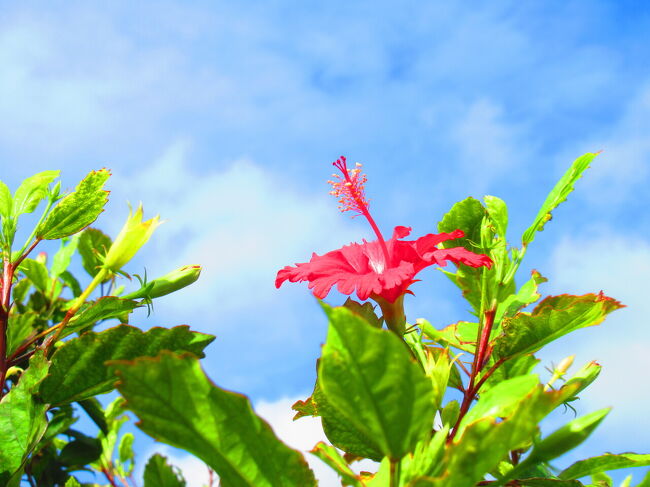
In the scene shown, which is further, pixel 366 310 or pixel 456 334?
pixel 456 334

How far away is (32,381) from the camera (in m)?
1.51

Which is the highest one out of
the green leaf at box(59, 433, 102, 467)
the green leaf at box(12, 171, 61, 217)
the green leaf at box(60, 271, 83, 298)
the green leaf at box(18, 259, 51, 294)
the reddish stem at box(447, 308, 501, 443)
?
the green leaf at box(60, 271, 83, 298)

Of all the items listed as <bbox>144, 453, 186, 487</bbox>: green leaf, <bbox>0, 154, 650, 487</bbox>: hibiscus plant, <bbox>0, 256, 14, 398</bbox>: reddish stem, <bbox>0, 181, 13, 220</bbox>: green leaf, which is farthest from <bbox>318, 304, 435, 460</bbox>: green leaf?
<bbox>0, 181, 13, 220</bbox>: green leaf

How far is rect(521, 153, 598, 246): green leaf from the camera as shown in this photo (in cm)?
164

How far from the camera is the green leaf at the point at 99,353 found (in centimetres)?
148

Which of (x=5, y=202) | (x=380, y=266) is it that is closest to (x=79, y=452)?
(x=5, y=202)

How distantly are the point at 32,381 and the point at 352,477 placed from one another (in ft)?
2.93

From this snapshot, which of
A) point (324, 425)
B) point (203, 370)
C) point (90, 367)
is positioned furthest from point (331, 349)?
point (90, 367)

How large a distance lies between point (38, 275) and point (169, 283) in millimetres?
1440

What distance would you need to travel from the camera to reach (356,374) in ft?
3.13

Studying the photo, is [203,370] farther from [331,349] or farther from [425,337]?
[425,337]

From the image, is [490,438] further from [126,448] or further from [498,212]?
[126,448]

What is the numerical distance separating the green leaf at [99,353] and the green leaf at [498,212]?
2.69ft

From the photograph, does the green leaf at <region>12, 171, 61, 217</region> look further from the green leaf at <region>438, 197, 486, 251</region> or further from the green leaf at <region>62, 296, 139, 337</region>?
the green leaf at <region>438, 197, 486, 251</region>
